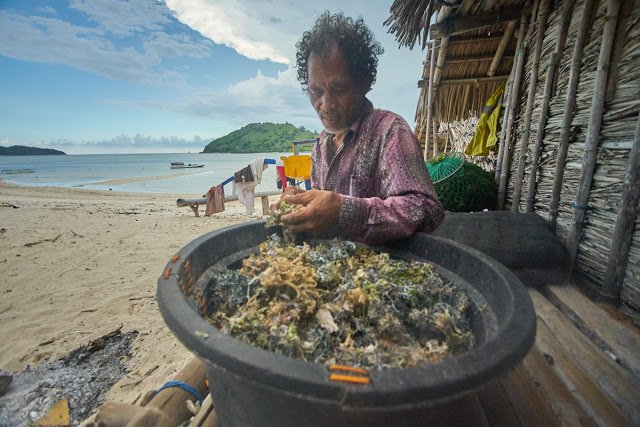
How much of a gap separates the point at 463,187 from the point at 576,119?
1.64 metres

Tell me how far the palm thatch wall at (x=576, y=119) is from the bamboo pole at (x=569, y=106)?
1 centimetres

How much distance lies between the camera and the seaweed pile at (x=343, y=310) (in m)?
0.99

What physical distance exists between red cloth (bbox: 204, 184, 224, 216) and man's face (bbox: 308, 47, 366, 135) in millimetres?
7668

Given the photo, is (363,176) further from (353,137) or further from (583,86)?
(583,86)

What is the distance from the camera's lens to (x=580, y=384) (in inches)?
70.5

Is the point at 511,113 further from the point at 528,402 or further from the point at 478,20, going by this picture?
the point at 528,402

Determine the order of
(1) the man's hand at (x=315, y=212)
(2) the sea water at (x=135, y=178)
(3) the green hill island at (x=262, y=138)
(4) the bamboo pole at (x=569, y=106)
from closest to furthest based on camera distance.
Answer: (1) the man's hand at (x=315, y=212) < (4) the bamboo pole at (x=569, y=106) < (2) the sea water at (x=135, y=178) < (3) the green hill island at (x=262, y=138)

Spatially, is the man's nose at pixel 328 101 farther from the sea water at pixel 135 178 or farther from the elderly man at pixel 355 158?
the sea water at pixel 135 178

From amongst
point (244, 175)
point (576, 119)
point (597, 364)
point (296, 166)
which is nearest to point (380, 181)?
point (597, 364)

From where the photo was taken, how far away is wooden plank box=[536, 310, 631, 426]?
1.56 m

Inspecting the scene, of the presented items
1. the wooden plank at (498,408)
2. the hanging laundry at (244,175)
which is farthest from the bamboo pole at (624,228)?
the hanging laundry at (244,175)

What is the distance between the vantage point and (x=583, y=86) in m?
3.21

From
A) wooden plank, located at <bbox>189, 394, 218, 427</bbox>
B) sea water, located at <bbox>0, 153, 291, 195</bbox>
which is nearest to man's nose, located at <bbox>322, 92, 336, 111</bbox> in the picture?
wooden plank, located at <bbox>189, 394, 218, 427</bbox>

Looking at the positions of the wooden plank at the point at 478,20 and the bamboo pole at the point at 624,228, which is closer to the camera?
the bamboo pole at the point at 624,228
